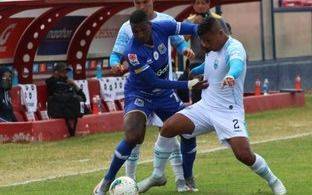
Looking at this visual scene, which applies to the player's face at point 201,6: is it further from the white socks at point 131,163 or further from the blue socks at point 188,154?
the white socks at point 131,163

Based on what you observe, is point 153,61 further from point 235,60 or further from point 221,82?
point 235,60

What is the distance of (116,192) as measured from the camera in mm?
9289

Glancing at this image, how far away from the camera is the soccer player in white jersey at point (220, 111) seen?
31.6 feet

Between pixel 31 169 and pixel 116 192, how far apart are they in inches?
159

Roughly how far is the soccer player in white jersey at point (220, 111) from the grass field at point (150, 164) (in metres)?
0.80

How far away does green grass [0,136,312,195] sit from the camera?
10.6m

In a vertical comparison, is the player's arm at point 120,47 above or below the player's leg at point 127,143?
above

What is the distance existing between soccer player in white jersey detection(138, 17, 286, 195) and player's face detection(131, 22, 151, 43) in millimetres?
536

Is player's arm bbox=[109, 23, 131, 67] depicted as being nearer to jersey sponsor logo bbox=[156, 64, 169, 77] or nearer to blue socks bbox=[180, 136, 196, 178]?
jersey sponsor logo bbox=[156, 64, 169, 77]

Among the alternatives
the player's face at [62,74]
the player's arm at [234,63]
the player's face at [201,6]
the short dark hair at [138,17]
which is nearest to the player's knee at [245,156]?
the player's arm at [234,63]

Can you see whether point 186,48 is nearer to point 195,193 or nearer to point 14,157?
point 195,193

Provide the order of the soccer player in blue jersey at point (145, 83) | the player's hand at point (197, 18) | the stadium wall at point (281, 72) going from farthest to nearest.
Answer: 1. the stadium wall at point (281, 72)
2. the player's hand at point (197, 18)
3. the soccer player in blue jersey at point (145, 83)

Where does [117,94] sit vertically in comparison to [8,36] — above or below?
below

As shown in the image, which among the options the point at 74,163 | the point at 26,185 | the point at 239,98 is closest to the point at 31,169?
the point at 74,163
